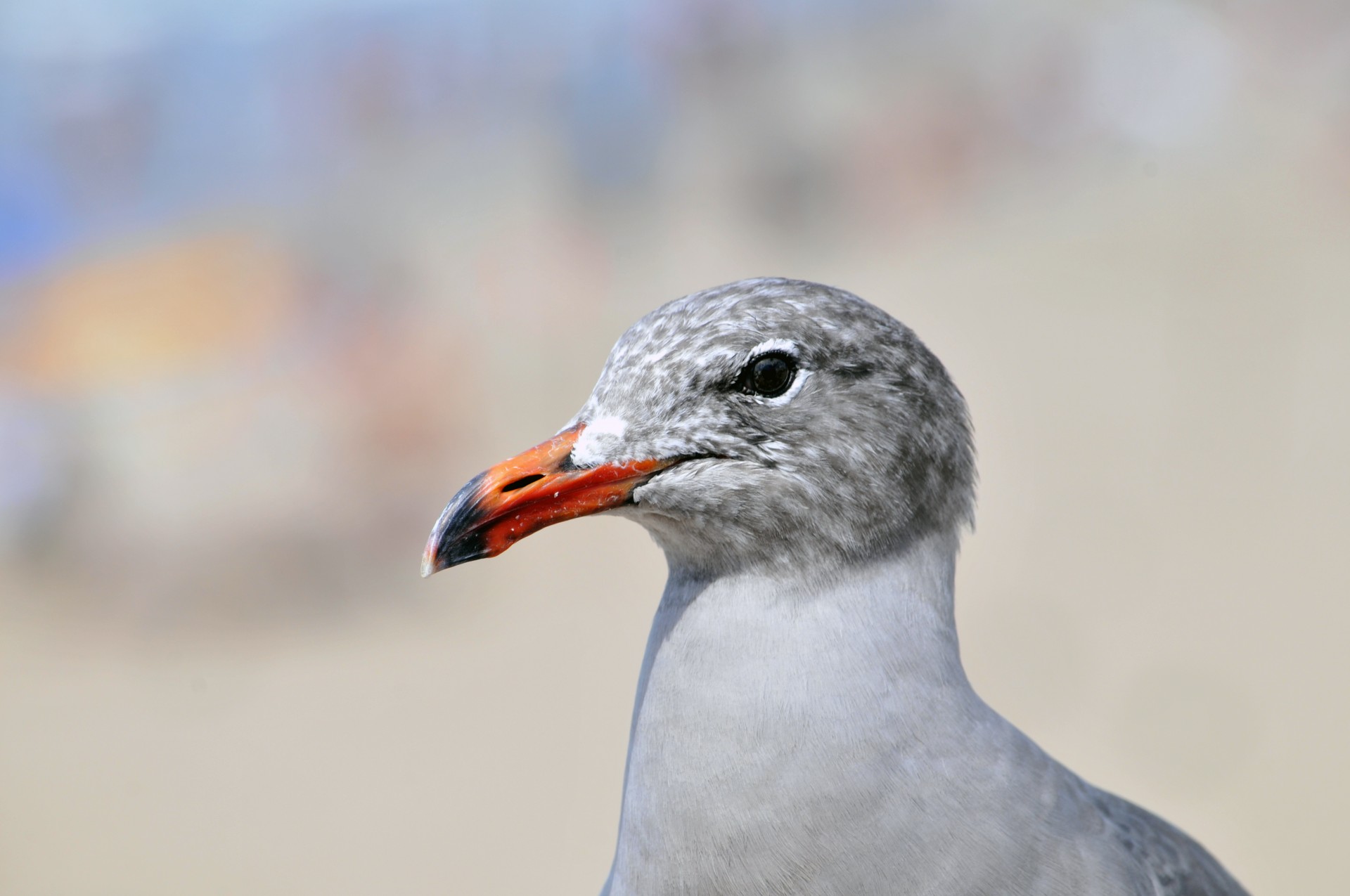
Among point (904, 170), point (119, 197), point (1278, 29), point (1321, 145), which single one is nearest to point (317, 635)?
point (904, 170)

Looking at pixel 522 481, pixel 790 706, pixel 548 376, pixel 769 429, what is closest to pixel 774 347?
pixel 769 429

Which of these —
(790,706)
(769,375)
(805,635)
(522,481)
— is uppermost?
(769,375)

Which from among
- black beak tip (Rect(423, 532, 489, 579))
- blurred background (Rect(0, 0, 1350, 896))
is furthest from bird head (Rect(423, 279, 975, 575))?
blurred background (Rect(0, 0, 1350, 896))

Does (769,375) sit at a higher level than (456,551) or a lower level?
higher

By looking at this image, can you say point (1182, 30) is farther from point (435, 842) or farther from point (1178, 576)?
point (435, 842)

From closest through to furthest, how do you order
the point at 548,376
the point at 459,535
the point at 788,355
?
1. the point at 459,535
2. the point at 788,355
3. the point at 548,376

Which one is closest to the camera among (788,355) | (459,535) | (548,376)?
(459,535)

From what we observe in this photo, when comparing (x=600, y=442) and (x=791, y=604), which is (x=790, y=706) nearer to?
(x=791, y=604)

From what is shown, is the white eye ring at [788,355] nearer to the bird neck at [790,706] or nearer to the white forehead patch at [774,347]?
the white forehead patch at [774,347]
